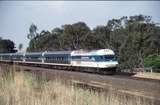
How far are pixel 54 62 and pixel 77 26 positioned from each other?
3486 centimetres

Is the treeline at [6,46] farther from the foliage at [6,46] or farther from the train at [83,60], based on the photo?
the train at [83,60]

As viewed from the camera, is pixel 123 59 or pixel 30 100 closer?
pixel 30 100

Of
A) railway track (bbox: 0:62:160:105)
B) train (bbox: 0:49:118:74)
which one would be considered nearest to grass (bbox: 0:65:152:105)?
railway track (bbox: 0:62:160:105)

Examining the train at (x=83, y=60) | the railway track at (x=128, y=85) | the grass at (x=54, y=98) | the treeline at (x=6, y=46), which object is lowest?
the railway track at (x=128, y=85)

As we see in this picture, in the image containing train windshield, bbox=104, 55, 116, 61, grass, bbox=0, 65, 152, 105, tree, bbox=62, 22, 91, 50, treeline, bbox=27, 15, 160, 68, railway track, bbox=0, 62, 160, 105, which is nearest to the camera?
grass, bbox=0, 65, 152, 105

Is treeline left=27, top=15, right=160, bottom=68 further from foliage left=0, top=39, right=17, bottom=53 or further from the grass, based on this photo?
foliage left=0, top=39, right=17, bottom=53

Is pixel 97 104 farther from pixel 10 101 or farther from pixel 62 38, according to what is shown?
pixel 62 38

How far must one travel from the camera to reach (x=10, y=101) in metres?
8.91

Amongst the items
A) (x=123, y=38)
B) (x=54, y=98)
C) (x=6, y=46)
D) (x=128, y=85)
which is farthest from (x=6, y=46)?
(x=54, y=98)

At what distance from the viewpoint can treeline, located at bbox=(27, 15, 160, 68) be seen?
50.2 m

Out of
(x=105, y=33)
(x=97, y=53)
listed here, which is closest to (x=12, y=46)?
(x=105, y=33)

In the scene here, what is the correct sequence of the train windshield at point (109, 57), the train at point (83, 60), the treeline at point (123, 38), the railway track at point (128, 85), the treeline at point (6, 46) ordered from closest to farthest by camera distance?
the railway track at point (128, 85), the train at point (83, 60), the train windshield at point (109, 57), the treeline at point (123, 38), the treeline at point (6, 46)

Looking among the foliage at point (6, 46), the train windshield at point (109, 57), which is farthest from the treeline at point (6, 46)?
the train windshield at point (109, 57)

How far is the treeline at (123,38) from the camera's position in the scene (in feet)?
165
